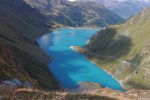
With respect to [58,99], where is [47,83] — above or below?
above

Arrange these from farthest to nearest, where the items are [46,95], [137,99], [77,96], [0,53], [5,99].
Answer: [0,53], [137,99], [77,96], [46,95], [5,99]

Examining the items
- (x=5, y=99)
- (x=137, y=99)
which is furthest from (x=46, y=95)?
(x=137, y=99)

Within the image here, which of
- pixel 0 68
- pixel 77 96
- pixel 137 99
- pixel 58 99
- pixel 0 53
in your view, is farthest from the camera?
pixel 0 53

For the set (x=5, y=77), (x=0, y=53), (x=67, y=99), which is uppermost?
(x=0, y=53)

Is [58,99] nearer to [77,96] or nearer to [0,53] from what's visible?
[77,96]

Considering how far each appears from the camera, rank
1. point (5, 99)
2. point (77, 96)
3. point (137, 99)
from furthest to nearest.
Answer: point (137, 99)
point (77, 96)
point (5, 99)

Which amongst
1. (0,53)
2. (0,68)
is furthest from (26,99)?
(0,53)

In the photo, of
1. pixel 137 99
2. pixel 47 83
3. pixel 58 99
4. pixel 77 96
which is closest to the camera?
pixel 58 99

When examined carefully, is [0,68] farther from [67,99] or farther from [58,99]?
[58,99]

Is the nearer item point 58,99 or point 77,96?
point 58,99
